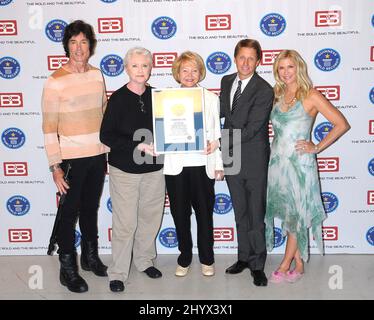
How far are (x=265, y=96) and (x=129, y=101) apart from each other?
941mm

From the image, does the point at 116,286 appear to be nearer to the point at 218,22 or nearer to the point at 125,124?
the point at 125,124

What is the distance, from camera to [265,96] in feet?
10.7

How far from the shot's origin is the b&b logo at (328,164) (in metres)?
4.00

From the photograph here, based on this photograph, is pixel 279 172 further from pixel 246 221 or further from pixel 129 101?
pixel 129 101

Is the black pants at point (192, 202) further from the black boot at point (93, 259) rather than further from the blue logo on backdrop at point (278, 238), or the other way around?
the blue logo on backdrop at point (278, 238)

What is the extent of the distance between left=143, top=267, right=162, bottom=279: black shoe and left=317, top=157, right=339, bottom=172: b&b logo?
1618mm

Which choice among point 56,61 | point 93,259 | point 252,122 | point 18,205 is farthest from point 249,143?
point 18,205

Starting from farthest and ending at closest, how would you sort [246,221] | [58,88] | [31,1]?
[31,1] < [246,221] < [58,88]

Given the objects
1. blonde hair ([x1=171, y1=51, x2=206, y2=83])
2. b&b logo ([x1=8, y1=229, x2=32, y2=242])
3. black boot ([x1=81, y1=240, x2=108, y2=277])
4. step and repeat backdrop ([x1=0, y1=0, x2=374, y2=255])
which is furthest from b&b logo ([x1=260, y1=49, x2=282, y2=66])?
b&b logo ([x1=8, y1=229, x2=32, y2=242])

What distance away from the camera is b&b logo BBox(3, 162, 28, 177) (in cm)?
411

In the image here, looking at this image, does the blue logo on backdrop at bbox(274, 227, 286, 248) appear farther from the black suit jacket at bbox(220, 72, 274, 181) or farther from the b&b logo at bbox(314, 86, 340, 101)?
the b&b logo at bbox(314, 86, 340, 101)

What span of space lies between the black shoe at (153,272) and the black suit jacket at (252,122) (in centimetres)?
102

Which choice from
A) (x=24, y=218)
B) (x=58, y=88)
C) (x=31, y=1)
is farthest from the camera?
(x=24, y=218)
